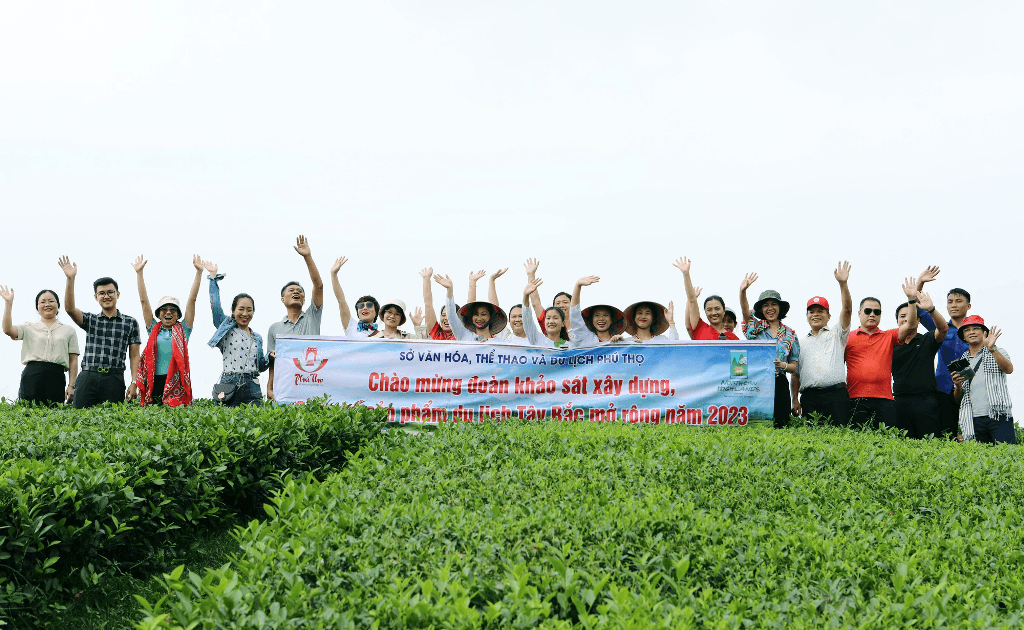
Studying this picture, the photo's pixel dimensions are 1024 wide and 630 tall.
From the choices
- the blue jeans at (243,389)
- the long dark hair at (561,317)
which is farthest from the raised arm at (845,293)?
the blue jeans at (243,389)

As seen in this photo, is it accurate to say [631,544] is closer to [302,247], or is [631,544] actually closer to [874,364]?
[874,364]

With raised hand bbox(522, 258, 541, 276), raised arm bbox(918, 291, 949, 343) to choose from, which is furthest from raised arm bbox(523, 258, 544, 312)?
raised arm bbox(918, 291, 949, 343)

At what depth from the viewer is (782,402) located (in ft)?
32.3

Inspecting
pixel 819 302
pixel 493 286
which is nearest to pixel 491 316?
pixel 493 286

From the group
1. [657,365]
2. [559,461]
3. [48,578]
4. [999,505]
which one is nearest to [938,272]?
[657,365]

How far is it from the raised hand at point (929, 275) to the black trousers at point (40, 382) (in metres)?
11.2

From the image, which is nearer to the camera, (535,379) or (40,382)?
(535,379)

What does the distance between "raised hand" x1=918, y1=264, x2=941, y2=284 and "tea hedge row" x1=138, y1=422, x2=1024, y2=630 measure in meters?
3.02

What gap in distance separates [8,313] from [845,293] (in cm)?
1110

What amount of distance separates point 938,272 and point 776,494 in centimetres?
518

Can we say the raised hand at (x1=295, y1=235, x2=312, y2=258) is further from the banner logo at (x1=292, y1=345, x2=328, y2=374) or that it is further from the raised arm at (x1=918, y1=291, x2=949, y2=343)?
the raised arm at (x1=918, y1=291, x2=949, y2=343)

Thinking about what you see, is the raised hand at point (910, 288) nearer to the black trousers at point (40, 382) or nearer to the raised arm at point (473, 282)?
the raised arm at point (473, 282)

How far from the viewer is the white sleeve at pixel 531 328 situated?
33.4ft

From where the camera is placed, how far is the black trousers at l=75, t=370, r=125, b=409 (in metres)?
10.2
